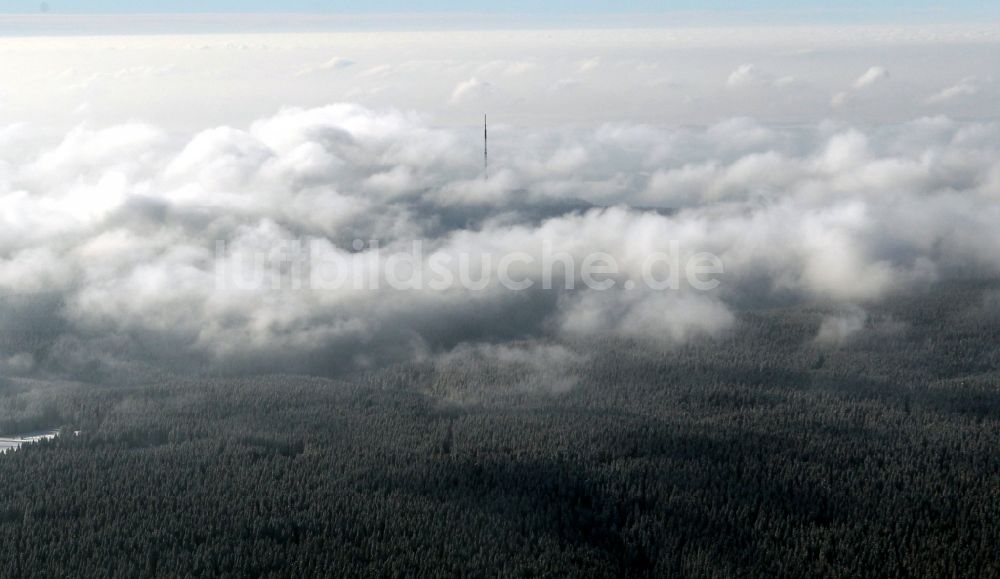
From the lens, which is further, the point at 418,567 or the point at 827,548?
the point at 827,548

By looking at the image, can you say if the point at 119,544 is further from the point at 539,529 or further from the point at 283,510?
the point at 539,529

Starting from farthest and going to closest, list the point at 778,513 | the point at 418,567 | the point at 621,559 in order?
the point at 778,513
the point at 621,559
the point at 418,567

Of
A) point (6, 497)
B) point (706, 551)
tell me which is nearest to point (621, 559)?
point (706, 551)

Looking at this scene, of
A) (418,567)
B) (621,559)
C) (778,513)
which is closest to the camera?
(418,567)

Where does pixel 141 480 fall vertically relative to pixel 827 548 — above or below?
above

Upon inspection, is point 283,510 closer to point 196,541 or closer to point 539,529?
point 196,541

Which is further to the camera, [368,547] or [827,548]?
[827,548]

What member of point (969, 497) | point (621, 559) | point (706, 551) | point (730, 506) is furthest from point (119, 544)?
point (969, 497)

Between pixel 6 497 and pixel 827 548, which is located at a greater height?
pixel 6 497
